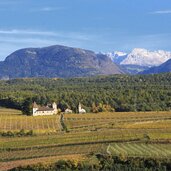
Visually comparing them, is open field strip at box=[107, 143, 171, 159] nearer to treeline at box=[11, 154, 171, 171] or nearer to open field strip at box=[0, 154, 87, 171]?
treeline at box=[11, 154, 171, 171]

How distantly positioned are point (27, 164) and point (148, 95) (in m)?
89.7

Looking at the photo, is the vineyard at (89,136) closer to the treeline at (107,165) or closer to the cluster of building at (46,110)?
the treeline at (107,165)

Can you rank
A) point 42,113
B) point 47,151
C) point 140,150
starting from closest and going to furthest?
point 140,150 → point 47,151 → point 42,113

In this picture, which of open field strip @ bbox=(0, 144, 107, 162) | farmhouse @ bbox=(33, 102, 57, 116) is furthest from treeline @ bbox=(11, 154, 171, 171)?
farmhouse @ bbox=(33, 102, 57, 116)

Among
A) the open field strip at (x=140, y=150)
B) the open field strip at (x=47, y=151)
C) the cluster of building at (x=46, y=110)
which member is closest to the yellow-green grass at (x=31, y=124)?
the cluster of building at (x=46, y=110)

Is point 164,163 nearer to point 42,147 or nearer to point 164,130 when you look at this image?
point 42,147

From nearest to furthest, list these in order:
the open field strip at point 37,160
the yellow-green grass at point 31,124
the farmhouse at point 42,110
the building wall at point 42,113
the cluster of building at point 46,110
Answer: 1. the open field strip at point 37,160
2. the yellow-green grass at point 31,124
3. the building wall at point 42,113
4. the farmhouse at point 42,110
5. the cluster of building at point 46,110

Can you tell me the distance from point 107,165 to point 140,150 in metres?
11.2

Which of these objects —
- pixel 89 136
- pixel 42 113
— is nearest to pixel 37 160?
pixel 89 136

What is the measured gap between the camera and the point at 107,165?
6462 centimetres

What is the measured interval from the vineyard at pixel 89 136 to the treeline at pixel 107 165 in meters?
2.62

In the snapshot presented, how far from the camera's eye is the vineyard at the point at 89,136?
75.6 meters

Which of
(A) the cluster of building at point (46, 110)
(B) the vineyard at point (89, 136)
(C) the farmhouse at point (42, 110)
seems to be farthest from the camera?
(A) the cluster of building at point (46, 110)

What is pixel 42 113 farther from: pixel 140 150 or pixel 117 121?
pixel 140 150
